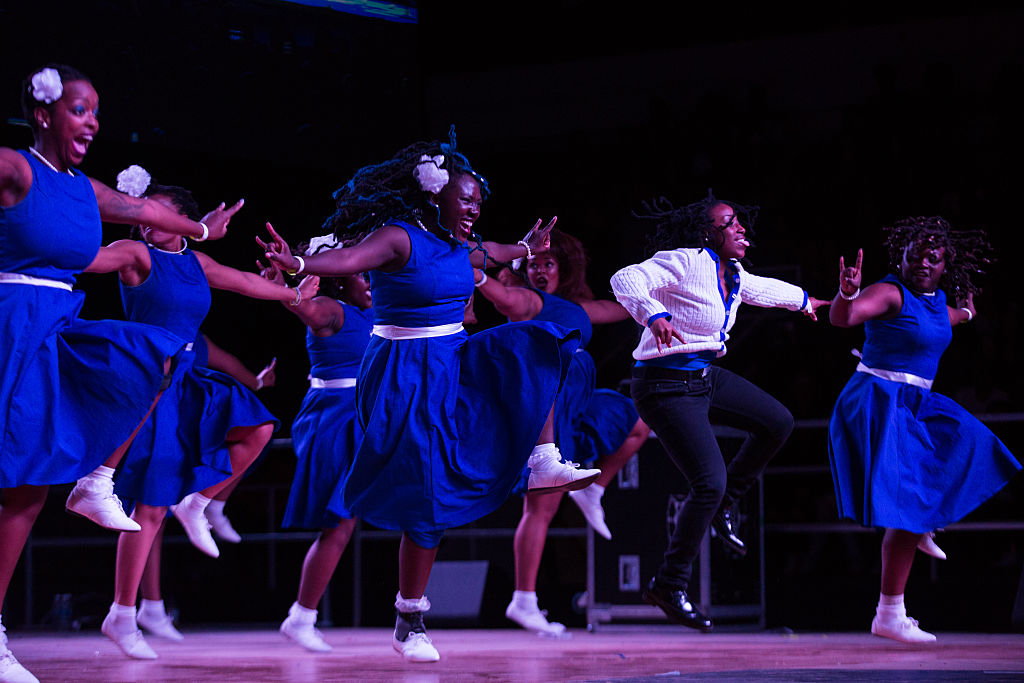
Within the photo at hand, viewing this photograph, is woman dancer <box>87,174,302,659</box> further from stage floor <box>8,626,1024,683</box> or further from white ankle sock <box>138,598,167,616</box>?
white ankle sock <box>138,598,167,616</box>

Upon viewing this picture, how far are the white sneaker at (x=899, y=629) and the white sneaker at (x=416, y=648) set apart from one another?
1.94m

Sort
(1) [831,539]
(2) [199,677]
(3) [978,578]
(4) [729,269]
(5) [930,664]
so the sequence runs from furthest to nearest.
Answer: (1) [831,539]
(3) [978,578]
(4) [729,269]
(5) [930,664]
(2) [199,677]

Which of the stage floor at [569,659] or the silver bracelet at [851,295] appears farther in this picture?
the silver bracelet at [851,295]

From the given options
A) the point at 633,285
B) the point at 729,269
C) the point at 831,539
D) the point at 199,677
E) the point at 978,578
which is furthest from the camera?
the point at 831,539

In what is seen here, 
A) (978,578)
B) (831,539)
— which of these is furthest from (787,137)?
(978,578)

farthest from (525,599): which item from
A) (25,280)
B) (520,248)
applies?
(25,280)

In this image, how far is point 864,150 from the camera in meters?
8.09

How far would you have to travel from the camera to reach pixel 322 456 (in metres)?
5.03

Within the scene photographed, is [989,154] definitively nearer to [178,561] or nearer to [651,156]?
[651,156]

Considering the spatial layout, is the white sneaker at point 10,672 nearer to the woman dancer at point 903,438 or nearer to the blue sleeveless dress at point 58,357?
the blue sleeveless dress at point 58,357

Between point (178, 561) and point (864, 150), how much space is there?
5353 mm

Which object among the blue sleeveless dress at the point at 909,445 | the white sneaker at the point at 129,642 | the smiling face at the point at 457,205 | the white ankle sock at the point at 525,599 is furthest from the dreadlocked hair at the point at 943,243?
the white sneaker at the point at 129,642

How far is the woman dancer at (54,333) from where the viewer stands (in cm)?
312

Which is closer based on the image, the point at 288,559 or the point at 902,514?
the point at 902,514
